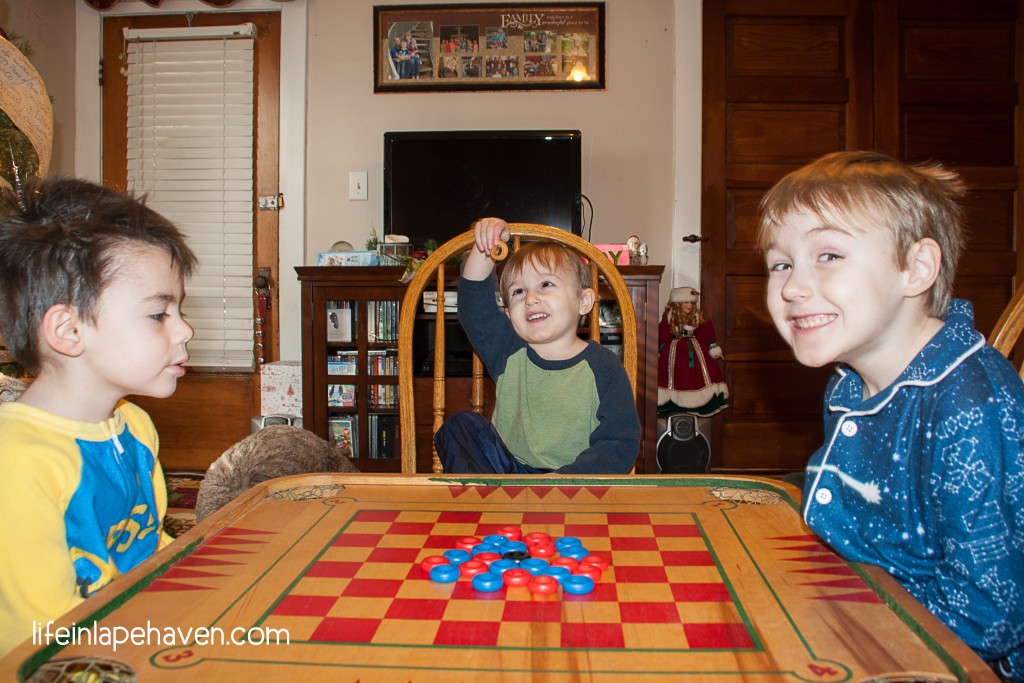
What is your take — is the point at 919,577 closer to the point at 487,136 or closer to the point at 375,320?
the point at 375,320

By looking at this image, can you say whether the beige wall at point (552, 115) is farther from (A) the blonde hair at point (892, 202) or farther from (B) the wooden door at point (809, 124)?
(A) the blonde hair at point (892, 202)

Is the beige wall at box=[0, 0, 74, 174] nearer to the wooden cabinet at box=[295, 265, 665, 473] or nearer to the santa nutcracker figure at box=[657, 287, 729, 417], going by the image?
the wooden cabinet at box=[295, 265, 665, 473]

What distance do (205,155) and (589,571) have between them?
3932 mm

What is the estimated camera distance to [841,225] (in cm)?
95

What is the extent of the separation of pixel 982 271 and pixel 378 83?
3279 mm

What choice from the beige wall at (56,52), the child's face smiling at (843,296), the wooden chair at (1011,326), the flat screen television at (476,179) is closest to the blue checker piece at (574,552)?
the child's face smiling at (843,296)

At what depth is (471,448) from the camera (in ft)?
4.93

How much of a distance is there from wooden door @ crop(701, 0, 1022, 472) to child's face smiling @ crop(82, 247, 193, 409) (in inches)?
127

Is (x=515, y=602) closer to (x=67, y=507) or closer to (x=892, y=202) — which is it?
(x=67, y=507)

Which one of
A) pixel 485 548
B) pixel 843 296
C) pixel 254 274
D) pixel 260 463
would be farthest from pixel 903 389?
pixel 254 274

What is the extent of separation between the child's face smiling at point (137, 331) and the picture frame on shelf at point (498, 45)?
3.17 meters

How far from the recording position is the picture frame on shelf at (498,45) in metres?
3.88

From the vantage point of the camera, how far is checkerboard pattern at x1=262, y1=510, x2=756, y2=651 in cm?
61

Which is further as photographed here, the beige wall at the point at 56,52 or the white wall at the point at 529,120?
the white wall at the point at 529,120
